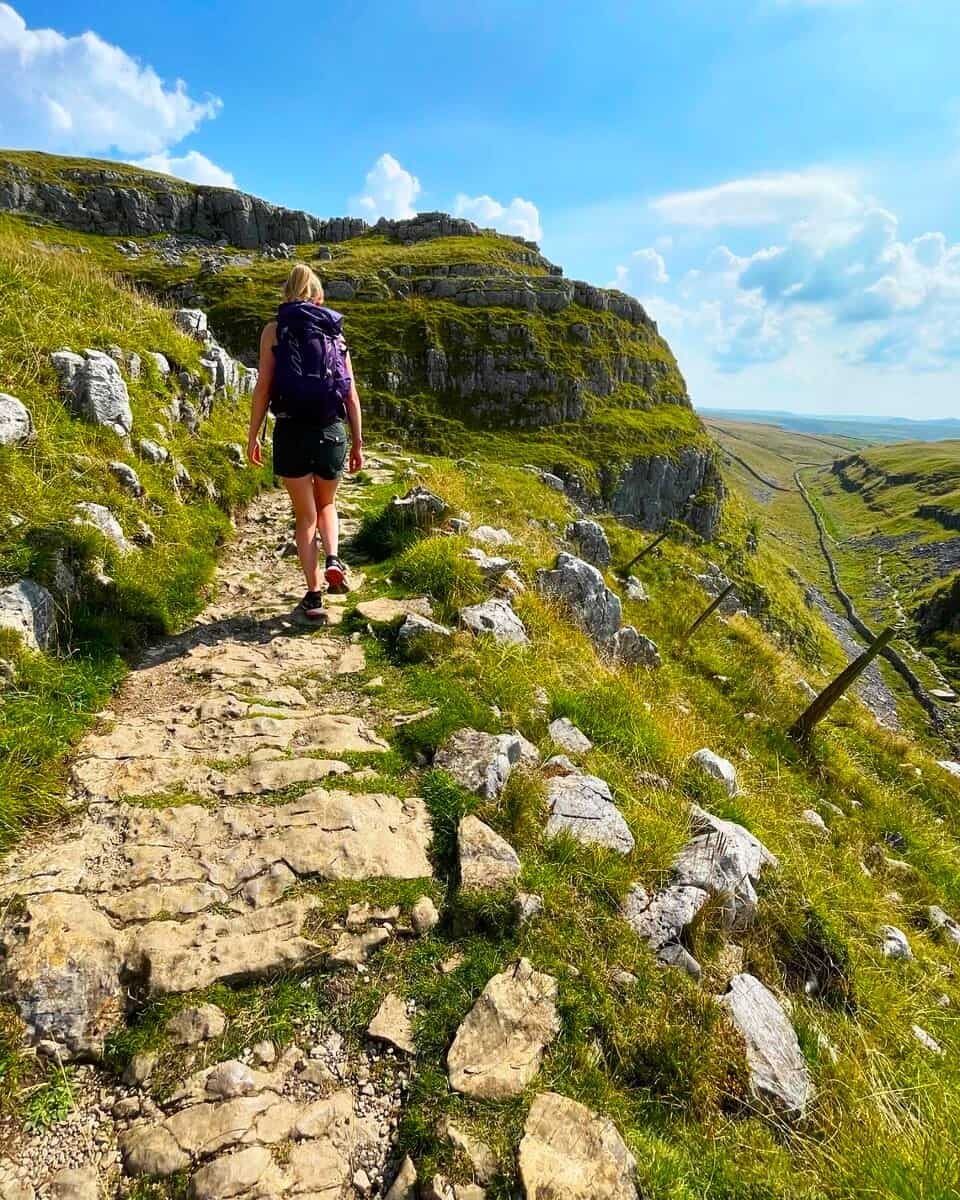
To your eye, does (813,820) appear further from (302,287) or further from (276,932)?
(302,287)

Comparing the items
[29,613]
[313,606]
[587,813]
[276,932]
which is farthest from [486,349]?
[276,932]

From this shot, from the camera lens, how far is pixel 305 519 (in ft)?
24.2

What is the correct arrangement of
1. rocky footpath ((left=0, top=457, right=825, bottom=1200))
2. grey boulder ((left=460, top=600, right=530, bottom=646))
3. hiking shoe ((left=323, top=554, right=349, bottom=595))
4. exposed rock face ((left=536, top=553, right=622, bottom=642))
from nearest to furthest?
rocky footpath ((left=0, top=457, right=825, bottom=1200)), grey boulder ((left=460, top=600, right=530, bottom=646)), hiking shoe ((left=323, top=554, right=349, bottom=595)), exposed rock face ((left=536, top=553, right=622, bottom=642))

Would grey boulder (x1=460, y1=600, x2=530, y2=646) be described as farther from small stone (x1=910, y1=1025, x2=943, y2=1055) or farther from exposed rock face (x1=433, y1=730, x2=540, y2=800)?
small stone (x1=910, y1=1025, x2=943, y2=1055)

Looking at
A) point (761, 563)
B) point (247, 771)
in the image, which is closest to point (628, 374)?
point (761, 563)

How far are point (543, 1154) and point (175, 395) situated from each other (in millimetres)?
12731

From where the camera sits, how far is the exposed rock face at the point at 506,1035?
126 inches

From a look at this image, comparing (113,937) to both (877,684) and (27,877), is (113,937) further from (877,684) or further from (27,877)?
(877,684)

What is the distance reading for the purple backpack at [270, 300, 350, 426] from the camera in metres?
6.77

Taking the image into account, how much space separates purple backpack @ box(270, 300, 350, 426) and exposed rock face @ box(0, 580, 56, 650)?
3.15 metres

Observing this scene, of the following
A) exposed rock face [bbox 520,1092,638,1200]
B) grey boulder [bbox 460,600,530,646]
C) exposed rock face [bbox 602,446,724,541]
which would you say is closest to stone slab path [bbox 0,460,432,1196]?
exposed rock face [bbox 520,1092,638,1200]

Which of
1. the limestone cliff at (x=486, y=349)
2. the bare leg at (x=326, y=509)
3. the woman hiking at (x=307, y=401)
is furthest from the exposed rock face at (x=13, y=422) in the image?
the limestone cliff at (x=486, y=349)

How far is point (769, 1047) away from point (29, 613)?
6.85 m

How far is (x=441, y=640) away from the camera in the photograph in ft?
23.3
